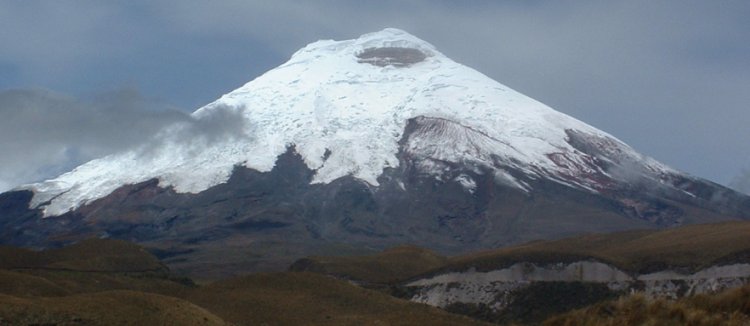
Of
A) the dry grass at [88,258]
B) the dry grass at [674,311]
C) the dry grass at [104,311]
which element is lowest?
the dry grass at [674,311]

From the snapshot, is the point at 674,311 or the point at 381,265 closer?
the point at 674,311

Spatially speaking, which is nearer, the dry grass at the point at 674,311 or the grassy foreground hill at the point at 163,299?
the dry grass at the point at 674,311

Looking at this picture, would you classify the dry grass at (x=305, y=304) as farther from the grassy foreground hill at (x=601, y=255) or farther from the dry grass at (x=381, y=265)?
the grassy foreground hill at (x=601, y=255)

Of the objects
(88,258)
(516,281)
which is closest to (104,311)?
(88,258)

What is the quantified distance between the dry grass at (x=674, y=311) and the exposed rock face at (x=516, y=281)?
213 ft

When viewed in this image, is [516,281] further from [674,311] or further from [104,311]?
[674,311]

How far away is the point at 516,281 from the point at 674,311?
237 ft

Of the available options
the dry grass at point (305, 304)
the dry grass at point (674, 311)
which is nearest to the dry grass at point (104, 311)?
the dry grass at point (305, 304)

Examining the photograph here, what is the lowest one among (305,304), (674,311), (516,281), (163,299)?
(674,311)

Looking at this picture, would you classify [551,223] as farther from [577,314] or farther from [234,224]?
[577,314]

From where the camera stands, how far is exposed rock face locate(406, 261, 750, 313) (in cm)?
8331

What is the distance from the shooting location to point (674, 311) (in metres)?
17.0

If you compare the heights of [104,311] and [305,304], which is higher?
[305,304]

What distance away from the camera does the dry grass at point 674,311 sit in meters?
16.7
